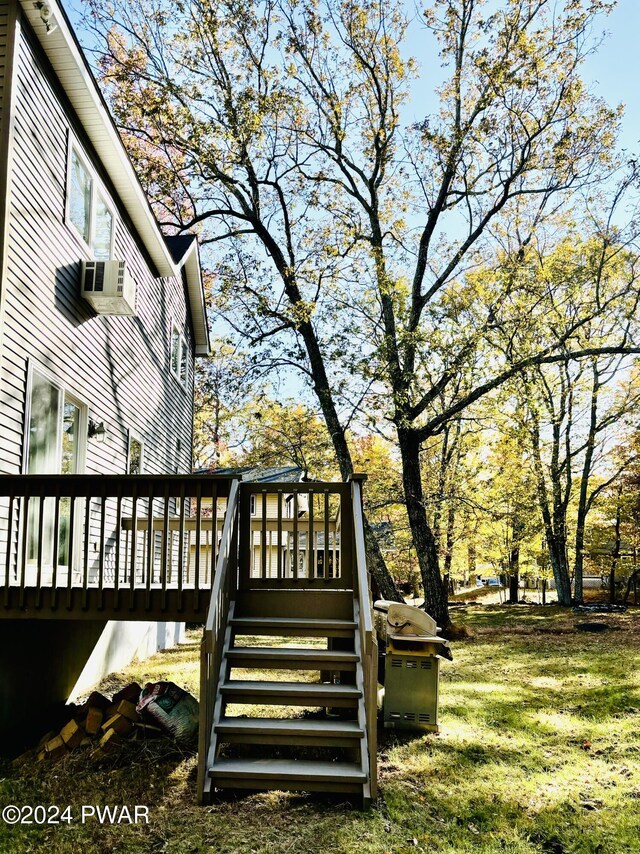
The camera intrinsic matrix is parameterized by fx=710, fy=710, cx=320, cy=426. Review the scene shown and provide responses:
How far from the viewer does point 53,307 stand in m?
7.79

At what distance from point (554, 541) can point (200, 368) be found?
14.2 meters

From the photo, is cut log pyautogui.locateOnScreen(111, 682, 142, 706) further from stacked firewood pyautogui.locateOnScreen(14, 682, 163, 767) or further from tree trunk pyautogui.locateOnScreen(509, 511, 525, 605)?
tree trunk pyautogui.locateOnScreen(509, 511, 525, 605)

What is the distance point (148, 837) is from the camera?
4.49m

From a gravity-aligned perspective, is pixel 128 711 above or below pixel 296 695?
below

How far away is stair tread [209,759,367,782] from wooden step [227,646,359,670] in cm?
80

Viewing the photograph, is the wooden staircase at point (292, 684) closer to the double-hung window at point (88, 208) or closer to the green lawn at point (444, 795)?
the green lawn at point (444, 795)

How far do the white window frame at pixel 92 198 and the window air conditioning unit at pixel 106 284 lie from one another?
0.40m

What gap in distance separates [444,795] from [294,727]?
1217mm

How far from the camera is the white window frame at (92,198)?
8133mm

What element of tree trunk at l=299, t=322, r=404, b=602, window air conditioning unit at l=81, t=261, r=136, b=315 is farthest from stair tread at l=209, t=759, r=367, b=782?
tree trunk at l=299, t=322, r=404, b=602

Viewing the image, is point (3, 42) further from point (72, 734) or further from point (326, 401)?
point (326, 401)

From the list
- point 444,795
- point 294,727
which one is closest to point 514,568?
point 444,795

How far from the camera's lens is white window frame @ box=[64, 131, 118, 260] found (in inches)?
320

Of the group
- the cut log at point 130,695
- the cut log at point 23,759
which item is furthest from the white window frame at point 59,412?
the cut log at point 23,759
